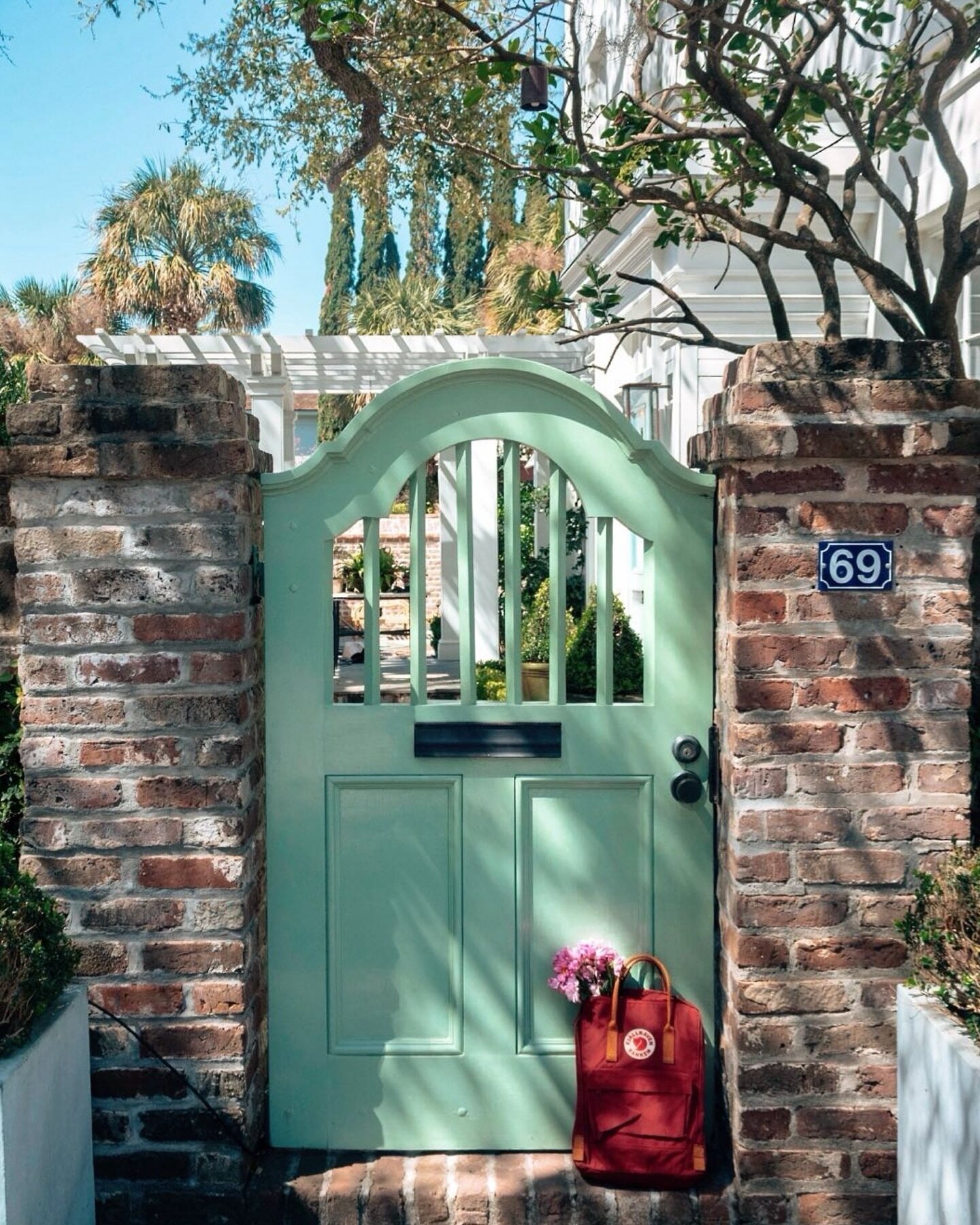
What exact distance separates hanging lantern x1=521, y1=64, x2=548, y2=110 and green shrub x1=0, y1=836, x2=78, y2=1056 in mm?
3110

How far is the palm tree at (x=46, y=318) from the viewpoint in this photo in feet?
80.5

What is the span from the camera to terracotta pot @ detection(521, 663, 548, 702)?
12.8 ft

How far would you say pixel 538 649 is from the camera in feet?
20.2

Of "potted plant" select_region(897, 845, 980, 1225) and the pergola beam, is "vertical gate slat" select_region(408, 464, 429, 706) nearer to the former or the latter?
"potted plant" select_region(897, 845, 980, 1225)

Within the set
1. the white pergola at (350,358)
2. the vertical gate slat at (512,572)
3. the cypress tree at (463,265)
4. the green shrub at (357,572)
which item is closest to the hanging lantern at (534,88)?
the vertical gate slat at (512,572)

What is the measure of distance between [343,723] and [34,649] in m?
0.79

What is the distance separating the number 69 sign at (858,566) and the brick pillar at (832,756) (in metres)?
0.02

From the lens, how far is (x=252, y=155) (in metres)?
10.6

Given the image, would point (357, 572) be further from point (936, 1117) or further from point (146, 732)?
point (936, 1117)

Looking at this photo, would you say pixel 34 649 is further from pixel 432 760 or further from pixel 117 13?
pixel 117 13

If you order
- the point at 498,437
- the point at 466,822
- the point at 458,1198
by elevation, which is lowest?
the point at 458,1198

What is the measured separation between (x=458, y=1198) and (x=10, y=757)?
163cm

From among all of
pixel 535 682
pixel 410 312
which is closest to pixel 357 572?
pixel 535 682

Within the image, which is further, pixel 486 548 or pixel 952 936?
pixel 486 548
